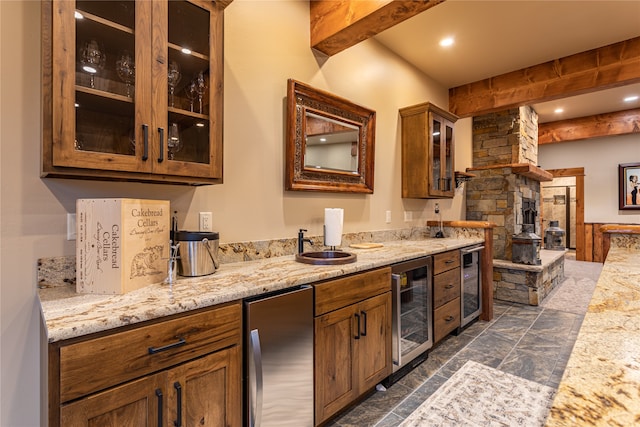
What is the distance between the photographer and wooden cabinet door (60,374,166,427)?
916mm

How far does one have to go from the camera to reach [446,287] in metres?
2.76

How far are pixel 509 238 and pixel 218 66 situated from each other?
426cm

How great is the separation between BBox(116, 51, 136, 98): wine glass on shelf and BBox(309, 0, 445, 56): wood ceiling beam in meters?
1.48

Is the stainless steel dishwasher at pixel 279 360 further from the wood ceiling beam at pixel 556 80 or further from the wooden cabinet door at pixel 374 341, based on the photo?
the wood ceiling beam at pixel 556 80

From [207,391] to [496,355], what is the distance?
2430 millimetres

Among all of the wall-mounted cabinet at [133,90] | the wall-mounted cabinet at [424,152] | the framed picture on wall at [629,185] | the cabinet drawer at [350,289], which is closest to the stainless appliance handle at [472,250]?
the wall-mounted cabinet at [424,152]

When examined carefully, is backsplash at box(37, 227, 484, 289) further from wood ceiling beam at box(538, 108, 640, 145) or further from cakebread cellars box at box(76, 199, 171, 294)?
wood ceiling beam at box(538, 108, 640, 145)

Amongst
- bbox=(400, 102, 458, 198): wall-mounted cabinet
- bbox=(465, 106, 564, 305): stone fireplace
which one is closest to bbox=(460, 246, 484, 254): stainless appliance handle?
bbox=(400, 102, 458, 198): wall-mounted cabinet

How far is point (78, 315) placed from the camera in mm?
993

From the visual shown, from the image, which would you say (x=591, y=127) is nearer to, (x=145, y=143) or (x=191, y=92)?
(x=191, y=92)

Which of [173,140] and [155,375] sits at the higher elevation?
[173,140]

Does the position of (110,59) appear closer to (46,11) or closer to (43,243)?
(46,11)

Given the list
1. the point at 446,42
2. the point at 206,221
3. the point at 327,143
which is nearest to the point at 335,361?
the point at 206,221

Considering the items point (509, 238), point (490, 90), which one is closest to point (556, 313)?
point (509, 238)
